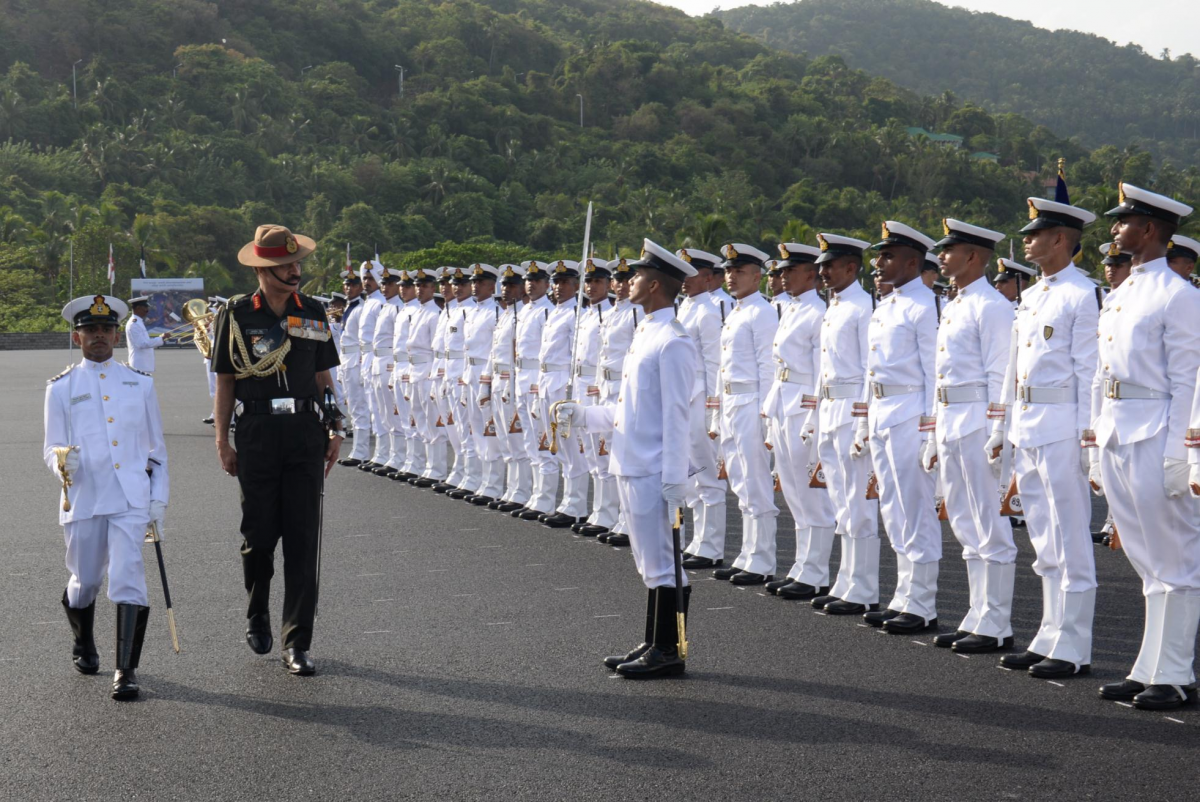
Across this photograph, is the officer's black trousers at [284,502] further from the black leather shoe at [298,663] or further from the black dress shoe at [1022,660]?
the black dress shoe at [1022,660]

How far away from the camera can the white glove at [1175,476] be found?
5660 mm

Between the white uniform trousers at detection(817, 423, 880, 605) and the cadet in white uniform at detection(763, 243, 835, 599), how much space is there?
1.12ft

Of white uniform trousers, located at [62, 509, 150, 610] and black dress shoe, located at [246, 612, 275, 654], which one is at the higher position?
white uniform trousers, located at [62, 509, 150, 610]

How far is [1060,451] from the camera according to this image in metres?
6.46

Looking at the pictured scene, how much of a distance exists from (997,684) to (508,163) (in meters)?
115

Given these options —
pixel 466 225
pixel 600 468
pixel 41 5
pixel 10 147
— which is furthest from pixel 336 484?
pixel 41 5

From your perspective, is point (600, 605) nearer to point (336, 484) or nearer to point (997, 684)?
point (997, 684)

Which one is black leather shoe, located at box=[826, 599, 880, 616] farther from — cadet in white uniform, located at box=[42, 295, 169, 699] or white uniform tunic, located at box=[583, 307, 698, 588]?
cadet in white uniform, located at box=[42, 295, 169, 699]

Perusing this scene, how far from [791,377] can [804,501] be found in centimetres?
82

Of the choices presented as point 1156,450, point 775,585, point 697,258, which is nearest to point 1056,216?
point 1156,450

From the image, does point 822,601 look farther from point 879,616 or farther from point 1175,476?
point 1175,476

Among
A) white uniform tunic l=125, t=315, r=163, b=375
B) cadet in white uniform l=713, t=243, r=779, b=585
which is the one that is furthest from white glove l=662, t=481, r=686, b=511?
white uniform tunic l=125, t=315, r=163, b=375

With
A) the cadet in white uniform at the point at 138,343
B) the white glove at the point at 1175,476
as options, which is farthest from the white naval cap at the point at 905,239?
the cadet in white uniform at the point at 138,343

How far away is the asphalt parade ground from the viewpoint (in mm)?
4887
